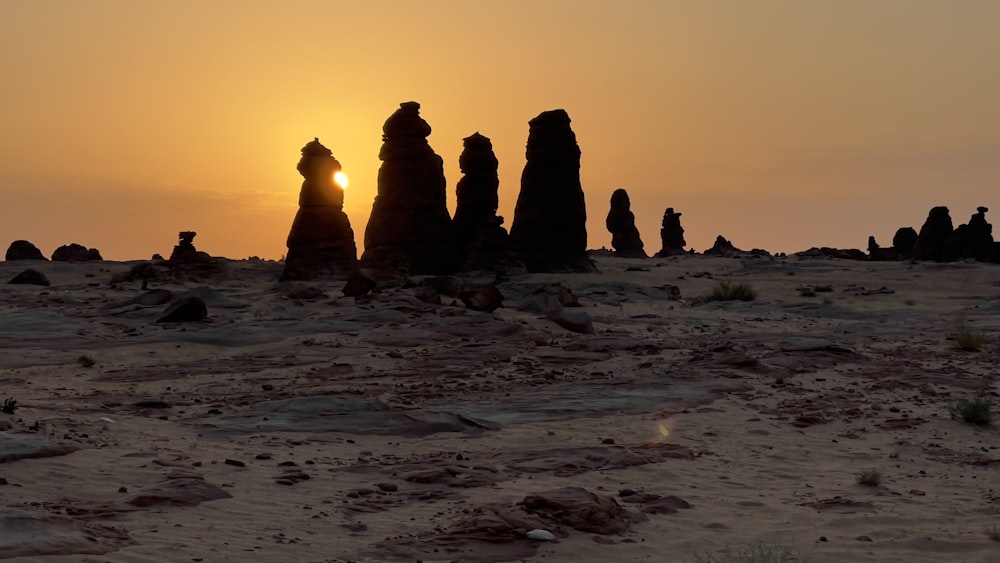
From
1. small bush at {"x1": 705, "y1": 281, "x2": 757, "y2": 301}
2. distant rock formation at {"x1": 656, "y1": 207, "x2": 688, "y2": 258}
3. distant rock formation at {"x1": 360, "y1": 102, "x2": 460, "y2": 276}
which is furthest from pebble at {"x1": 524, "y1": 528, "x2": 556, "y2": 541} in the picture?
distant rock formation at {"x1": 656, "y1": 207, "x2": 688, "y2": 258}

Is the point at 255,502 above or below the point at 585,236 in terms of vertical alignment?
below

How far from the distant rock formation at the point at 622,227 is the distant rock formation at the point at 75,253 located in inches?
1257

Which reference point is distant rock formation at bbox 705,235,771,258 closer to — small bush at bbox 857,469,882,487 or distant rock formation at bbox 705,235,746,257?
distant rock formation at bbox 705,235,746,257

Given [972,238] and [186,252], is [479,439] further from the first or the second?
[972,238]

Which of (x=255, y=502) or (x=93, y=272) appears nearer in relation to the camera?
(x=255, y=502)

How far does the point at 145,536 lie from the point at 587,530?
3155 mm

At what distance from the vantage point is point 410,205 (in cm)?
4159

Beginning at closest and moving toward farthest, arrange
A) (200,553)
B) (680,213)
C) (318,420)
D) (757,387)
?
1. (200,553)
2. (318,420)
3. (757,387)
4. (680,213)

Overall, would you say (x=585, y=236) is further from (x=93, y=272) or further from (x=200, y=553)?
(x=200, y=553)

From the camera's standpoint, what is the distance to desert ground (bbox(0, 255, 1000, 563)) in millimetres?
7727

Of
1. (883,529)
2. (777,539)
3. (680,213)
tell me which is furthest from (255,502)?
(680,213)

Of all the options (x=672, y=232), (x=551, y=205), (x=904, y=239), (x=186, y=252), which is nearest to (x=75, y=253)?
(x=186, y=252)

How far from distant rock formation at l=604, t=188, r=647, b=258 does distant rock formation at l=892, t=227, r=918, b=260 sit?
65.3ft

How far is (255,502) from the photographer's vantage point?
8.58m
